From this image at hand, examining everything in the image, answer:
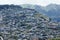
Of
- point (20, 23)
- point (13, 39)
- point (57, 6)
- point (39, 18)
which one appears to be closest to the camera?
point (13, 39)

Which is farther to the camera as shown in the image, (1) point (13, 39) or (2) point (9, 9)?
(2) point (9, 9)

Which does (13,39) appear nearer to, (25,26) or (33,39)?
(33,39)

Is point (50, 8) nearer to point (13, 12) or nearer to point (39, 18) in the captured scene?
point (13, 12)

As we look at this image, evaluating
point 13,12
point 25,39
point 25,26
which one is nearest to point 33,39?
point 25,39

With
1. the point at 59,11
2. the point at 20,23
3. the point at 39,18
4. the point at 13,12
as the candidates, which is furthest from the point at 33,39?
the point at 59,11

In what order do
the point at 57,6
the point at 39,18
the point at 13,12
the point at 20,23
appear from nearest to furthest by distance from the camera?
1. the point at 20,23
2. the point at 39,18
3. the point at 13,12
4. the point at 57,6

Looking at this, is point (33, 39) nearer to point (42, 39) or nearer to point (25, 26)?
point (42, 39)

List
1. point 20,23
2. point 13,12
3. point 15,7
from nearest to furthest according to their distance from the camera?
point 20,23
point 13,12
point 15,7

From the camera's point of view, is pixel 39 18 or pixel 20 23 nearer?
pixel 20 23

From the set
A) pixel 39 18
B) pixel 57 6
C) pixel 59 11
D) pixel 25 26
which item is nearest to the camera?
pixel 25 26
